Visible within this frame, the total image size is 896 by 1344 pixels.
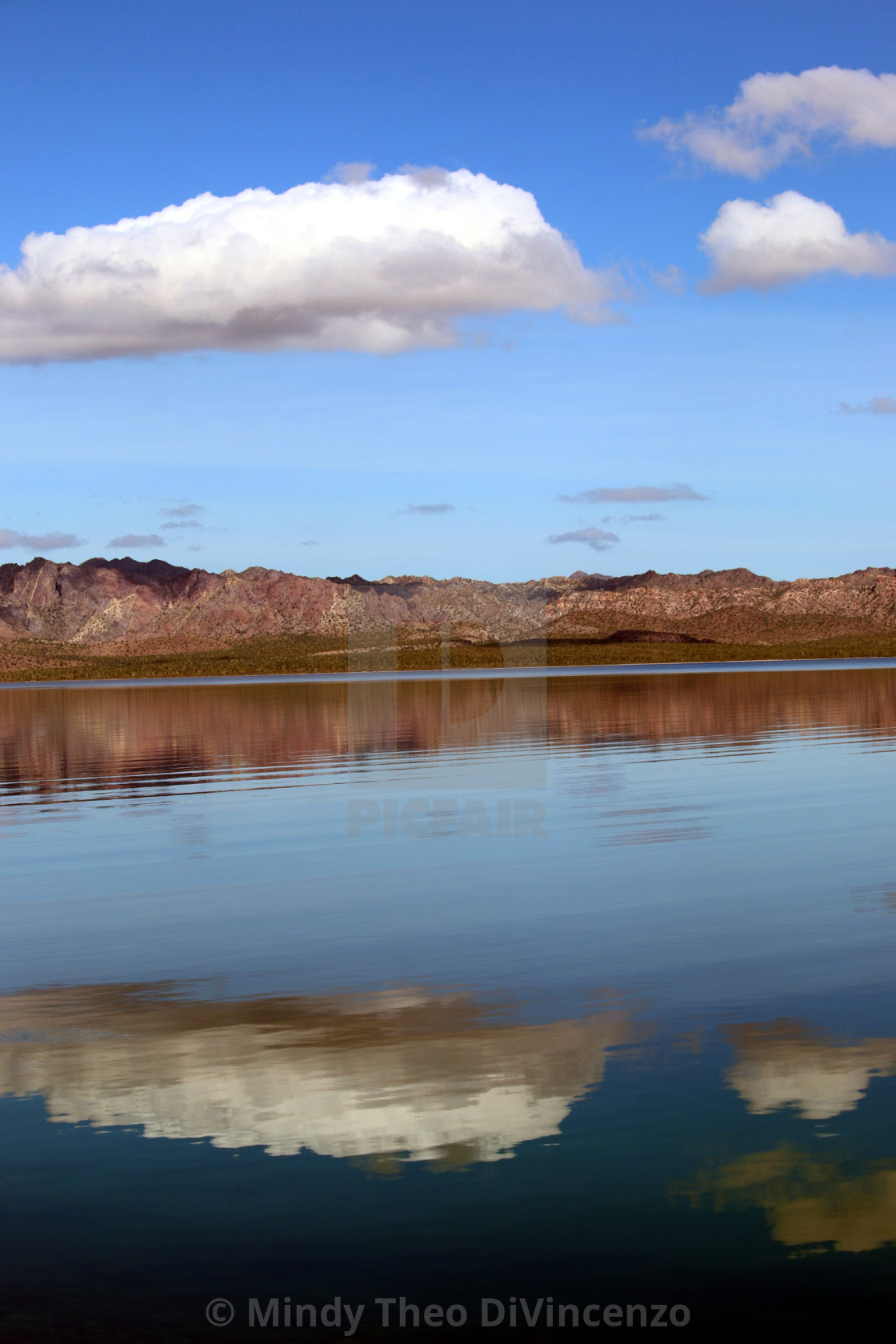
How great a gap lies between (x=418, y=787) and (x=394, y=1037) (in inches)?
958

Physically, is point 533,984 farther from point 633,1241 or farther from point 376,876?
A: point 376,876

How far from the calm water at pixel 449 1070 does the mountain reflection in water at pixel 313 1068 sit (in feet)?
0.14

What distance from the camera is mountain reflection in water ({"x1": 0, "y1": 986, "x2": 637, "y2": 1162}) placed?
1055cm

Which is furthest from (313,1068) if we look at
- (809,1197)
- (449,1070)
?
(809,1197)

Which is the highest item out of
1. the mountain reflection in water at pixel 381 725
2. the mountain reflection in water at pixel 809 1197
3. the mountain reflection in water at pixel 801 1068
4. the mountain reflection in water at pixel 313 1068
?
the mountain reflection in water at pixel 381 725

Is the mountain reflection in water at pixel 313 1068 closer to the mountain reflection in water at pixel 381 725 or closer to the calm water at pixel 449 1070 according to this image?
the calm water at pixel 449 1070

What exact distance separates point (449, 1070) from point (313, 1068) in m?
1.32

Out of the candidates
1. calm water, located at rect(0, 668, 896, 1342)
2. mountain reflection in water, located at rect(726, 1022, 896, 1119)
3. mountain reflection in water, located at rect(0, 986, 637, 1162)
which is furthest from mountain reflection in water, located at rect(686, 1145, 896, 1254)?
A: mountain reflection in water, located at rect(0, 986, 637, 1162)

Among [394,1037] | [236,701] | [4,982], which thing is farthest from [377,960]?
[236,701]

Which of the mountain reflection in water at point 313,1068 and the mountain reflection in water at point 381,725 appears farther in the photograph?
A: the mountain reflection in water at point 381,725

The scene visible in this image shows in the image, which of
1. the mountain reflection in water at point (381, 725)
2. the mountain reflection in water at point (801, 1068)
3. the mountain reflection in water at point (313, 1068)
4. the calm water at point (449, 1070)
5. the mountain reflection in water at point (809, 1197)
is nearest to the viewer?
the calm water at point (449, 1070)

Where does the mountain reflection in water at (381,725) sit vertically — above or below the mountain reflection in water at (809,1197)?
above

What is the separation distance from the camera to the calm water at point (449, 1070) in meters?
8.34

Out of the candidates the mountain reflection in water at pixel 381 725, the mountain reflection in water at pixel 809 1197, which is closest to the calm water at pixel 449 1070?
the mountain reflection in water at pixel 809 1197
